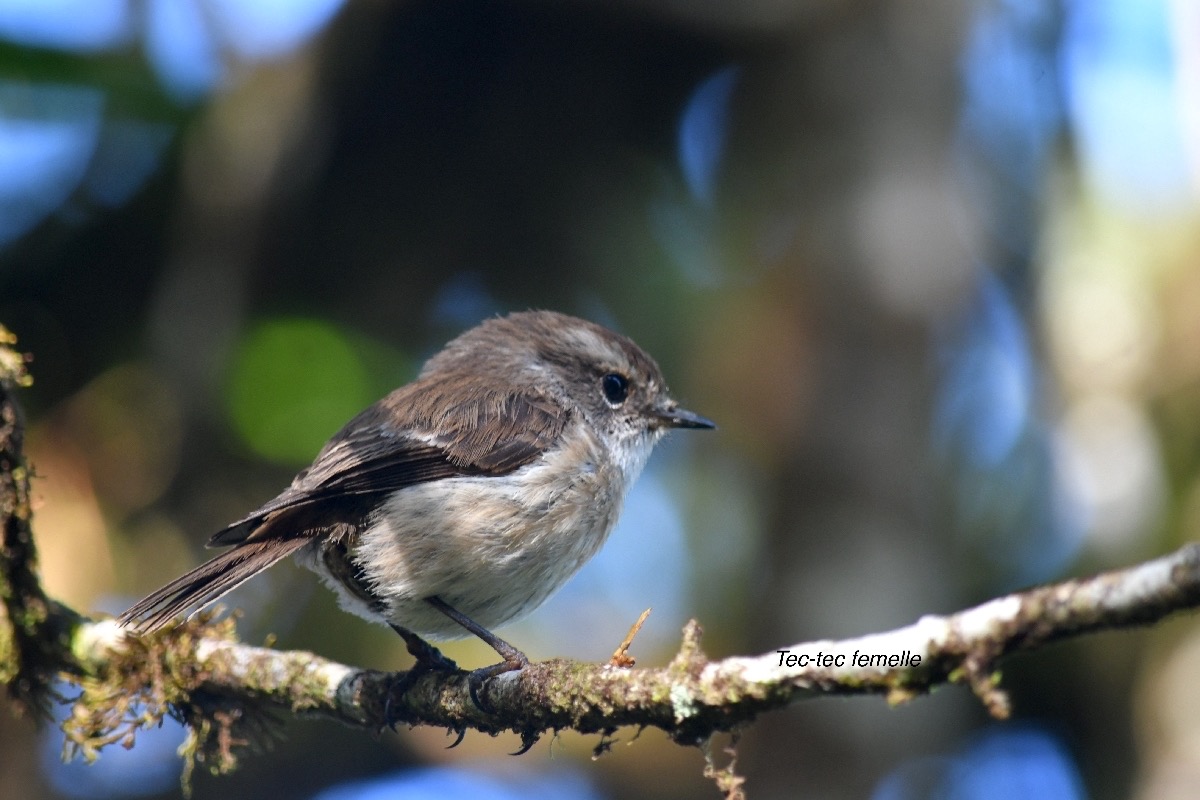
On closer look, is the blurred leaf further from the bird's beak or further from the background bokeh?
the bird's beak

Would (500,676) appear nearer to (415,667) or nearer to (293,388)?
(415,667)

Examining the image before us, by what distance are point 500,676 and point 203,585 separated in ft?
3.57

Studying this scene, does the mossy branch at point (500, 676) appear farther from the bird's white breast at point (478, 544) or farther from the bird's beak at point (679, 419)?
the bird's beak at point (679, 419)

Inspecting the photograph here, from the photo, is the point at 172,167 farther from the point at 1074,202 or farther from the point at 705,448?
the point at 1074,202

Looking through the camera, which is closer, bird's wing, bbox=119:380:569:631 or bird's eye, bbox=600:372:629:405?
bird's wing, bbox=119:380:569:631

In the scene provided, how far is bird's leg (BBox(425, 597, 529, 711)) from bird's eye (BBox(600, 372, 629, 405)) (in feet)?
4.69

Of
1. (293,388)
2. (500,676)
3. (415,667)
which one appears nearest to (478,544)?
(415,667)

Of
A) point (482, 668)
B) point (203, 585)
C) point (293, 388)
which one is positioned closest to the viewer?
point (482, 668)

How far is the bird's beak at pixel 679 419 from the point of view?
17.3 feet

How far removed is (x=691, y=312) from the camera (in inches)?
304

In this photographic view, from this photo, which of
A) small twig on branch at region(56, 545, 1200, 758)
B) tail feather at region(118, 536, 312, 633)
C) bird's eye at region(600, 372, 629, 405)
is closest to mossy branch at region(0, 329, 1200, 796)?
small twig on branch at region(56, 545, 1200, 758)

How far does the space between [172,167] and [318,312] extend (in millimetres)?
1166

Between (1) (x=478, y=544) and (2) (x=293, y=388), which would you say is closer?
(1) (x=478, y=544)

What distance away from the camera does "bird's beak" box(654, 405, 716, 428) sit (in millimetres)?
5258
